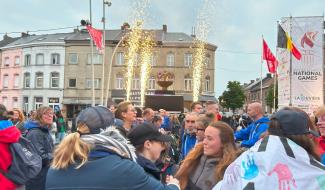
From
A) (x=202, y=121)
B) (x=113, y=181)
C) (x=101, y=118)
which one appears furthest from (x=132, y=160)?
(x=202, y=121)

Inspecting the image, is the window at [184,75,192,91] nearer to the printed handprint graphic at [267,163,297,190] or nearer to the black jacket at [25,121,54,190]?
the black jacket at [25,121,54,190]

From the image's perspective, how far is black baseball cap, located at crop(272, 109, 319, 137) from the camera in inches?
106

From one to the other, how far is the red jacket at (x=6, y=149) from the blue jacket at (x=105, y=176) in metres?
2.22

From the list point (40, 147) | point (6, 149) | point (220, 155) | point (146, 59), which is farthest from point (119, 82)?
point (220, 155)

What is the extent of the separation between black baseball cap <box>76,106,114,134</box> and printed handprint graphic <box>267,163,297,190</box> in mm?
1458

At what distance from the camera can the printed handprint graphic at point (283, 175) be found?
2.42m

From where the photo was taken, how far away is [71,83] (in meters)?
55.3

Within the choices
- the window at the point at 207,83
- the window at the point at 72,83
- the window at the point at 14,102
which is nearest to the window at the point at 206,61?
the window at the point at 207,83

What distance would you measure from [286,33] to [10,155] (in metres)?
13.5

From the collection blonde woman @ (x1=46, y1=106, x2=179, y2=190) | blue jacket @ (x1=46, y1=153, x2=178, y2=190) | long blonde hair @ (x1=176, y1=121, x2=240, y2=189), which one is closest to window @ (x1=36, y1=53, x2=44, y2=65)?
long blonde hair @ (x1=176, y1=121, x2=240, y2=189)

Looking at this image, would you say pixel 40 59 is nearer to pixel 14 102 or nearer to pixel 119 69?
pixel 14 102

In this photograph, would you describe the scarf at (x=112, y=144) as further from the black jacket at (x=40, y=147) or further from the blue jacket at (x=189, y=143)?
the blue jacket at (x=189, y=143)

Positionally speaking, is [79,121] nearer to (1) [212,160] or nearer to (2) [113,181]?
(2) [113,181]

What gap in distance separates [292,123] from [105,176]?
128cm
